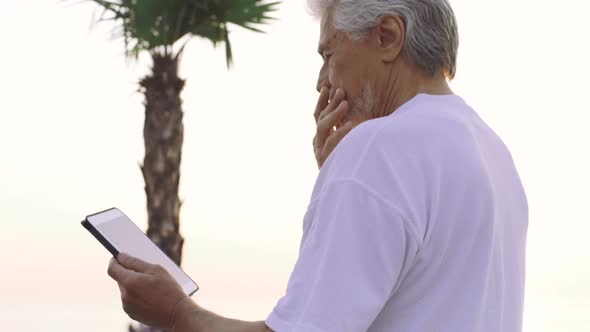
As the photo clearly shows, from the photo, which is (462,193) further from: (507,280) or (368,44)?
(368,44)

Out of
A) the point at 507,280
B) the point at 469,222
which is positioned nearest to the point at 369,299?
the point at 469,222

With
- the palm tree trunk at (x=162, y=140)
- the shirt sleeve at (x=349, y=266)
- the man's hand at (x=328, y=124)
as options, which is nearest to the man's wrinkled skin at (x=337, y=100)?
the man's hand at (x=328, y=124)

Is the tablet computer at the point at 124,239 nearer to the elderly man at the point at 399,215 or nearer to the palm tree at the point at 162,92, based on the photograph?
the elderly man at the point at 399,215

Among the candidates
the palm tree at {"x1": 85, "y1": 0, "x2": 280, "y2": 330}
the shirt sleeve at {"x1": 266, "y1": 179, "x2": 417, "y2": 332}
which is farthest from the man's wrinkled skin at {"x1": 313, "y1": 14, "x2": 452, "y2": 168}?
the palm tree at {"x1": 85, "y1": 0, "x2": 280, "y2": 330}

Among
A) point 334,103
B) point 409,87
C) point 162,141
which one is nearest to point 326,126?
point 334,103

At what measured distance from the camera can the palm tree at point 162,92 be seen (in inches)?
342

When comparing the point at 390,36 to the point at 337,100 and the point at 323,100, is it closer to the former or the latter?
the point at 337,100

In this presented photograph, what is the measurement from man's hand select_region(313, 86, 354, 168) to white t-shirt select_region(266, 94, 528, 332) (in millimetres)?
331

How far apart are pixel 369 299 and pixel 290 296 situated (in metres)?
0.14

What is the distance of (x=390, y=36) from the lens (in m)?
2.01

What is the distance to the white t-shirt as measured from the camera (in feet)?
5.40

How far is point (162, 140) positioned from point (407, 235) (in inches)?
285

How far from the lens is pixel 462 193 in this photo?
1792 mm

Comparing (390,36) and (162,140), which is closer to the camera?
(390,36)
